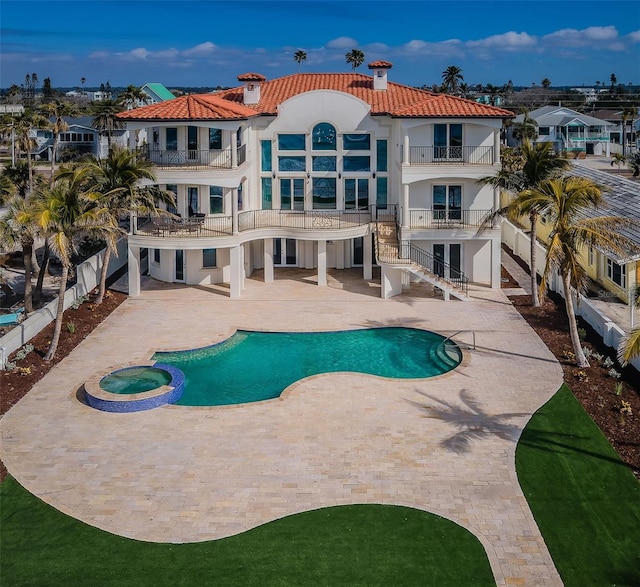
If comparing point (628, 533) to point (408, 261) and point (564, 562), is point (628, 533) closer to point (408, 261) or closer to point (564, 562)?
point (564, 562)

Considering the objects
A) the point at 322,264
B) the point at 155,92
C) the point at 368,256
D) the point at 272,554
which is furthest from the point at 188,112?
the point at 155,92

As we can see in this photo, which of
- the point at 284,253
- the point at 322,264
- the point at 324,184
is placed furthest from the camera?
the point at 284,253

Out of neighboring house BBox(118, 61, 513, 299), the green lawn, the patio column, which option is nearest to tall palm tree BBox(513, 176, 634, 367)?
the green lawn

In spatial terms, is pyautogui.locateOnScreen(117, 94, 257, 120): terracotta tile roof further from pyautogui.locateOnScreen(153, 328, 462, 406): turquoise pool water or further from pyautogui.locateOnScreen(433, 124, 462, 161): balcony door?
pyautogui.locateOnScreen(153, 328, 462, 406): turquoise pool water

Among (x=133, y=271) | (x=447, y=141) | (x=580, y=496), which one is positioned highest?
(x=447, y=141)

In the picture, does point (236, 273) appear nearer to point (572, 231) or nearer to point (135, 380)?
point (135, 380)

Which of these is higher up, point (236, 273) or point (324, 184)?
point (324, 184)

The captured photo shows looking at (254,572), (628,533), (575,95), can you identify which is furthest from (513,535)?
(575,95)

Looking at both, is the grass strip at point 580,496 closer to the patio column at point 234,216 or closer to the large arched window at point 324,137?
the patio column at point 234,216
